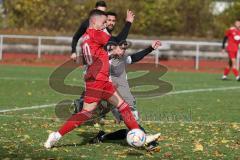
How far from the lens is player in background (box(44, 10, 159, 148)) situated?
358 inches

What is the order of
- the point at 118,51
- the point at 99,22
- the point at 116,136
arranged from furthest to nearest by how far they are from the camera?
the point at 118,51
the point at 116,136
the point at 99,22

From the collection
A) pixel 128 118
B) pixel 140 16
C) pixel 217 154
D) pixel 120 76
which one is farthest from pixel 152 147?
pixel 140 16

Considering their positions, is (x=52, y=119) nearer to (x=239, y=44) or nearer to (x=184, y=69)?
(x=239, y=44)

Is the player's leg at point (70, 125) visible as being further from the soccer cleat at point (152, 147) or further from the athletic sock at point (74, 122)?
the soccer cleat at point (152, 147)

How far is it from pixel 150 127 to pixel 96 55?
8.44 feet

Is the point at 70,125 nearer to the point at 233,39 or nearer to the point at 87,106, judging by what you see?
the point at 87,106

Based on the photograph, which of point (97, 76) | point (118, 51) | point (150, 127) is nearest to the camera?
point (97, 76)

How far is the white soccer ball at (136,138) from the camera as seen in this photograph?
8780 millimetres

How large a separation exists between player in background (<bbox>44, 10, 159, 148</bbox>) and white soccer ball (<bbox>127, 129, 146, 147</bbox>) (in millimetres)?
197

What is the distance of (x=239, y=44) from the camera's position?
85.1ft

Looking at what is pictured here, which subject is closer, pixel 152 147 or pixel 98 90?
pixel 152 147

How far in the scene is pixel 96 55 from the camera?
30.0 ft

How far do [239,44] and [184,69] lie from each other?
5.31 meters

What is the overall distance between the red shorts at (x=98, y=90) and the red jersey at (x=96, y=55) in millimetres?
63
